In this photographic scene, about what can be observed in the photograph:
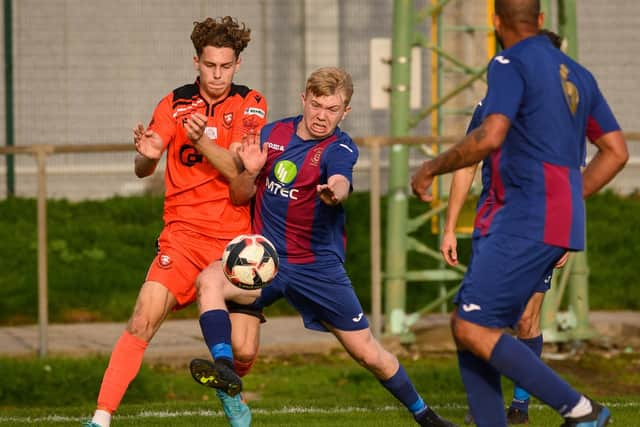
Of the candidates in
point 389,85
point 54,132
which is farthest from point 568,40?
point 54,132

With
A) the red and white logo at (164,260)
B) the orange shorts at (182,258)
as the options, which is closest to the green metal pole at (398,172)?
the orange shorts at (182,258)

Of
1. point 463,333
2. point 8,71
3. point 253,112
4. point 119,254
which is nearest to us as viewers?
point 463,333

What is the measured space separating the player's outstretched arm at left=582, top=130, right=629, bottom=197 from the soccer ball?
5.29 feet

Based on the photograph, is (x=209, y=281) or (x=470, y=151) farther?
(x=209, y=281)

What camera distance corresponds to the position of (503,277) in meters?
5.28

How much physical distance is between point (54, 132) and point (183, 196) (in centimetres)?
898

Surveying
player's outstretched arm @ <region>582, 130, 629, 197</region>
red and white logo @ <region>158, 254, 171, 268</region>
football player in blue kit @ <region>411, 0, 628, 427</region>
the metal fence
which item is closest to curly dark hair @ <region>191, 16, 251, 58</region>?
red and white logo @ <region>158, 254, 171, 268</region>

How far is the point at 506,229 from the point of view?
17.5 ft

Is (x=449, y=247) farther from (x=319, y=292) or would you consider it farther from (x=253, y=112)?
(x=253, y=112)

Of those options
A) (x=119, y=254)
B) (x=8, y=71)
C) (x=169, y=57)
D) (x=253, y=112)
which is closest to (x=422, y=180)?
(x=253, y=112)

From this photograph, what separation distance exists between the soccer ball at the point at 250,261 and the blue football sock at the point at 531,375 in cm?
141

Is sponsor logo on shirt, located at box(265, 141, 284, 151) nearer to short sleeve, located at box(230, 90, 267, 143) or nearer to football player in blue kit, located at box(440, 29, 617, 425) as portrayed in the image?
short sleeve, located at box(230, 90, 267, 143)

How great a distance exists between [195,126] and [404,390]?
5.83 feet

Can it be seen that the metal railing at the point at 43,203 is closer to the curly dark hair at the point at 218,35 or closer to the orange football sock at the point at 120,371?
the curly dark hair at the point at 218,35
